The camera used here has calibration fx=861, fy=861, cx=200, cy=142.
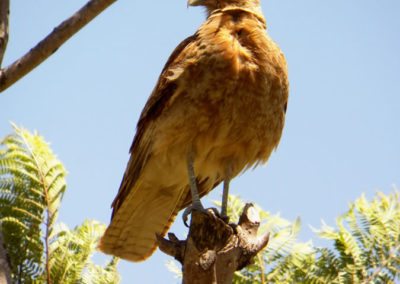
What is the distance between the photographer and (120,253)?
7148 millimetres

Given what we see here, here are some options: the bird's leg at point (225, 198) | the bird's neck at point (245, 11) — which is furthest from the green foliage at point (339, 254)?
the bird's neck at point (245, 11)

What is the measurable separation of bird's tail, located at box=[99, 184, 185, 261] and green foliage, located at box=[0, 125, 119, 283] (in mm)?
190

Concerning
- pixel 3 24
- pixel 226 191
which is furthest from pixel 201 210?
pixel 3 24

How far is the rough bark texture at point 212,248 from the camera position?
17.2ft

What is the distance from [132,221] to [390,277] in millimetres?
2160

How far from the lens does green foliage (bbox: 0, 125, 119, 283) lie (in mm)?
6793

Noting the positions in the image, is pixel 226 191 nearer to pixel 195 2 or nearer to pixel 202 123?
pixel 202 123

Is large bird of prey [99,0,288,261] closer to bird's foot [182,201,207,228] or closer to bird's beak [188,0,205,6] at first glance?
bird's foot [182,201,207,228]

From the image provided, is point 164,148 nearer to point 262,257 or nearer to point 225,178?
point 225,178

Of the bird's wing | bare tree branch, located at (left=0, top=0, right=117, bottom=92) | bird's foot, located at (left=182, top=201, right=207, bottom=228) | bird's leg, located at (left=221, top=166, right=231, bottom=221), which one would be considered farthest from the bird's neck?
bare tree branch, located at (left=0, top=0, right=117, bottom=92)

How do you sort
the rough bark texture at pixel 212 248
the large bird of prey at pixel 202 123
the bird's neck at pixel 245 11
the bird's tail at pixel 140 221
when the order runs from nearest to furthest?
the rough bark texture at pixel 212 248, the large bird of prey at pixel 202 123, the bird's tail at pixel 140 221, the bird's neck at pixel 245 11

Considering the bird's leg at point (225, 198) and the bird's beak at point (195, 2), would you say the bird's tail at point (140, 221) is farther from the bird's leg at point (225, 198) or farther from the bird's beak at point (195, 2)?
the bird's beak at point (195, 2)

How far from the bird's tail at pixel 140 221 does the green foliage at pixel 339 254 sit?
2.67ft

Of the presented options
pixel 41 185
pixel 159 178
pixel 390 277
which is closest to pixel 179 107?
pixel 159 178
